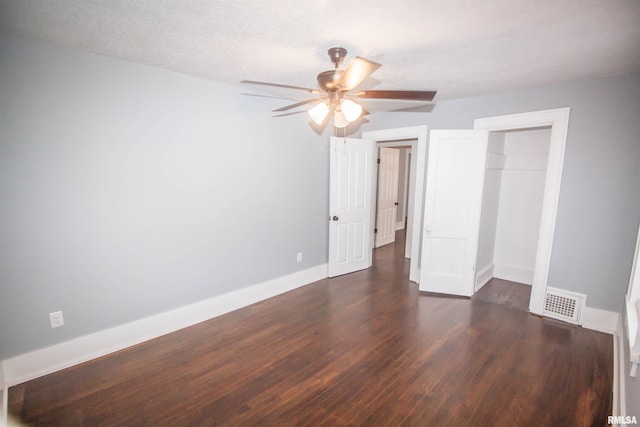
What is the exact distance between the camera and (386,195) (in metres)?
6.45

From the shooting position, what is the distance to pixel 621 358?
92.6 inches

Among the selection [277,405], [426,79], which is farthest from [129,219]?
[426,79]

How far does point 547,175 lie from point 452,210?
3.46ft

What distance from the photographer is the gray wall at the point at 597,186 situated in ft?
9.10

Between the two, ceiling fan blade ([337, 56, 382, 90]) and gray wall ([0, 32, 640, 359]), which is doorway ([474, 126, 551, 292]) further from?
ceiling fan blade ([337, 56, 382, 90])

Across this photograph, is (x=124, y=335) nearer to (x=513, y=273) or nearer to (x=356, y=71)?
(x=356, y=71)

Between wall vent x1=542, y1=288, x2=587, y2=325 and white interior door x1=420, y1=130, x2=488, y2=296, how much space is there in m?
0.80

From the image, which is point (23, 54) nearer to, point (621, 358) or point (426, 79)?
point (426, 79)

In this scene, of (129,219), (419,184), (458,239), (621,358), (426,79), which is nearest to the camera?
(621,358)

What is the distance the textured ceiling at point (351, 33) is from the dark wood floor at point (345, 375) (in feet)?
8.32

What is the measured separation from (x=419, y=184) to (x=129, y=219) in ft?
11.7

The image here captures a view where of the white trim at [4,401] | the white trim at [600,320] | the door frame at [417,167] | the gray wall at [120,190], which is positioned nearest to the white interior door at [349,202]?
the door frame at [417,167]

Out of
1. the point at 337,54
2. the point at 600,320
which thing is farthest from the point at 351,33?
the point at 600,320

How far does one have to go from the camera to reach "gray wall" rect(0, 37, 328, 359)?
2123 mm
